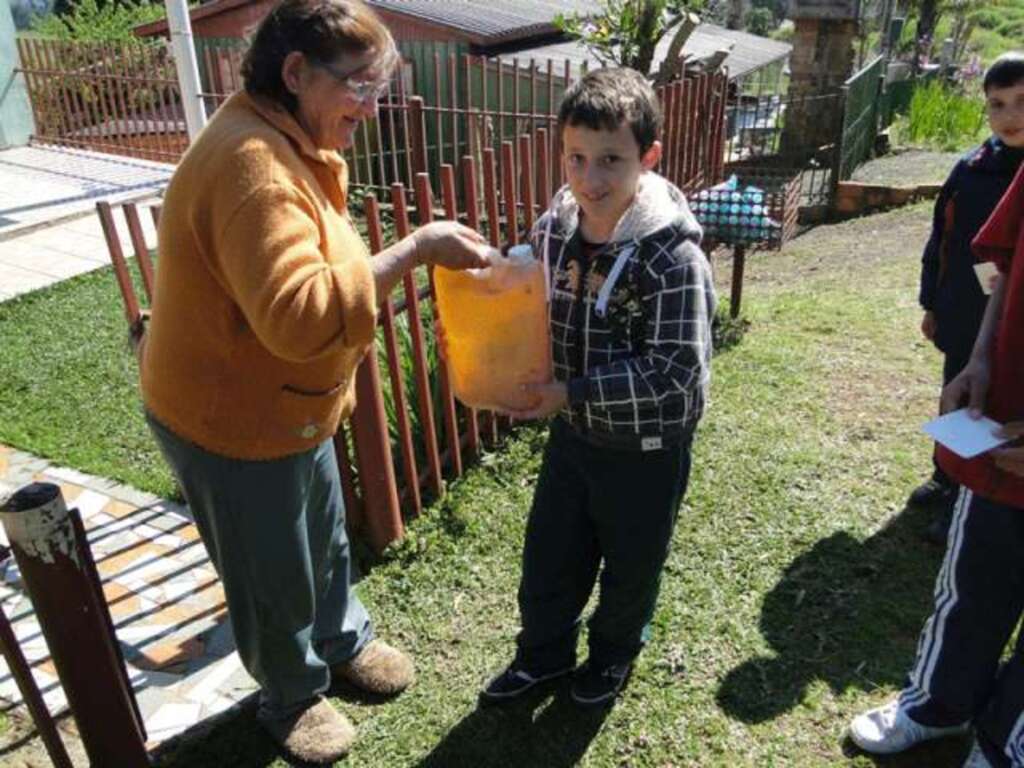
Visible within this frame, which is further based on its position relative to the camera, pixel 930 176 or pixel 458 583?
pixel 930 176

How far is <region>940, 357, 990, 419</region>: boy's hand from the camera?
1990 millimetres

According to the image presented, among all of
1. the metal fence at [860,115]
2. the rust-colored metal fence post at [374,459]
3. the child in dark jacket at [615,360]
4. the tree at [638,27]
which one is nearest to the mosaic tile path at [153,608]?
the rust-colored metal fence post at [374,459]

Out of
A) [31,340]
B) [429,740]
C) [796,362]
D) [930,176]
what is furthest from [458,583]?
[930,176]

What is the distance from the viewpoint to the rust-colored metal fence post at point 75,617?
71.2 inches

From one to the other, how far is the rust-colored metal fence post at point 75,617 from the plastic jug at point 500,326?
3.19 feet

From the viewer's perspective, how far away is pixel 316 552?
2396 mm

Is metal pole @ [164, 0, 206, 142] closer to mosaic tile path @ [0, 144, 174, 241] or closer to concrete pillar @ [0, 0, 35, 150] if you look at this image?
mosaic tile path @ [0, 144, 174, 241]

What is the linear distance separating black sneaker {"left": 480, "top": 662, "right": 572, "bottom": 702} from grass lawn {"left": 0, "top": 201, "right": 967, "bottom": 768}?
50 mm

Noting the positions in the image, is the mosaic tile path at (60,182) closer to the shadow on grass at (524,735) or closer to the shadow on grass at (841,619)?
the shadow on grass at (524,735)

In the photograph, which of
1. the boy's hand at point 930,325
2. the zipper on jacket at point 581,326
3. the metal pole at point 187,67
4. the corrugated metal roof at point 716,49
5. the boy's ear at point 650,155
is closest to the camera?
the boy's ear at point 650,155

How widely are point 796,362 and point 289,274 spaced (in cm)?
381

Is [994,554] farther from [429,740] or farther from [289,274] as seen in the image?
[289,274]

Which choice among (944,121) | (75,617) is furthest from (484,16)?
(75,617)

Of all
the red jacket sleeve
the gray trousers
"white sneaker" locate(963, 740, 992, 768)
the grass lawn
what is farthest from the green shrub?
"white sneaker" locate(963, 740, 992, 768)
